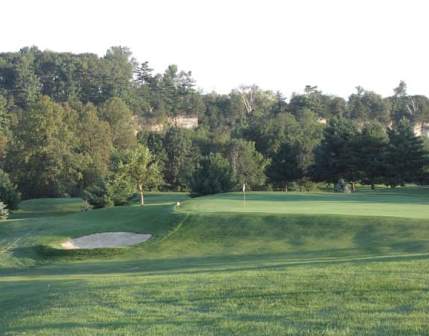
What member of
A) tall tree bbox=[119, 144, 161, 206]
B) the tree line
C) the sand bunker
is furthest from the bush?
the sand bunker

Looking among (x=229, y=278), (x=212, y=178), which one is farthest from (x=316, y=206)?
(x=212, y=178)

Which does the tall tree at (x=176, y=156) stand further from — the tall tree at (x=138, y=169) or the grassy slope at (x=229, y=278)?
the grassy slope at (x=229, y=278)

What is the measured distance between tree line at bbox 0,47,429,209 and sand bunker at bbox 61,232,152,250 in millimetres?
22421

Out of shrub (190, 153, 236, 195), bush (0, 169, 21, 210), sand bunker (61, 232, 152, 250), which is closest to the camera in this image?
sand bunker (61, 232, 152, 250)

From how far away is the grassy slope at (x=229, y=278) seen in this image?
9.69 metres

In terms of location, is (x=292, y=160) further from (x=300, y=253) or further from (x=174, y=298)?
(x=174, y=298)

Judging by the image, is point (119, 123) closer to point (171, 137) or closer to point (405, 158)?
point (171, 137)

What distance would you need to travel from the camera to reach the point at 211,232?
84.5 feet

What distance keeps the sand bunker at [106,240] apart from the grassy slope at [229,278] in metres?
0.72

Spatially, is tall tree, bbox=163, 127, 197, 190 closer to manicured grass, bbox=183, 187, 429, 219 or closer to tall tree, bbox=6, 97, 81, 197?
tall tree, bbox=6, 97, 81, 197

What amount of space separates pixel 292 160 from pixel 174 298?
2428 inches

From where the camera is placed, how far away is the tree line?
61.5 m

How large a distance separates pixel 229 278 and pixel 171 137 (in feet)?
245

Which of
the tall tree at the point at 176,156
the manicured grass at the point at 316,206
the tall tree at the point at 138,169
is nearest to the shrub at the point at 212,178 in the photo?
the tall tree at the point at 138,169
